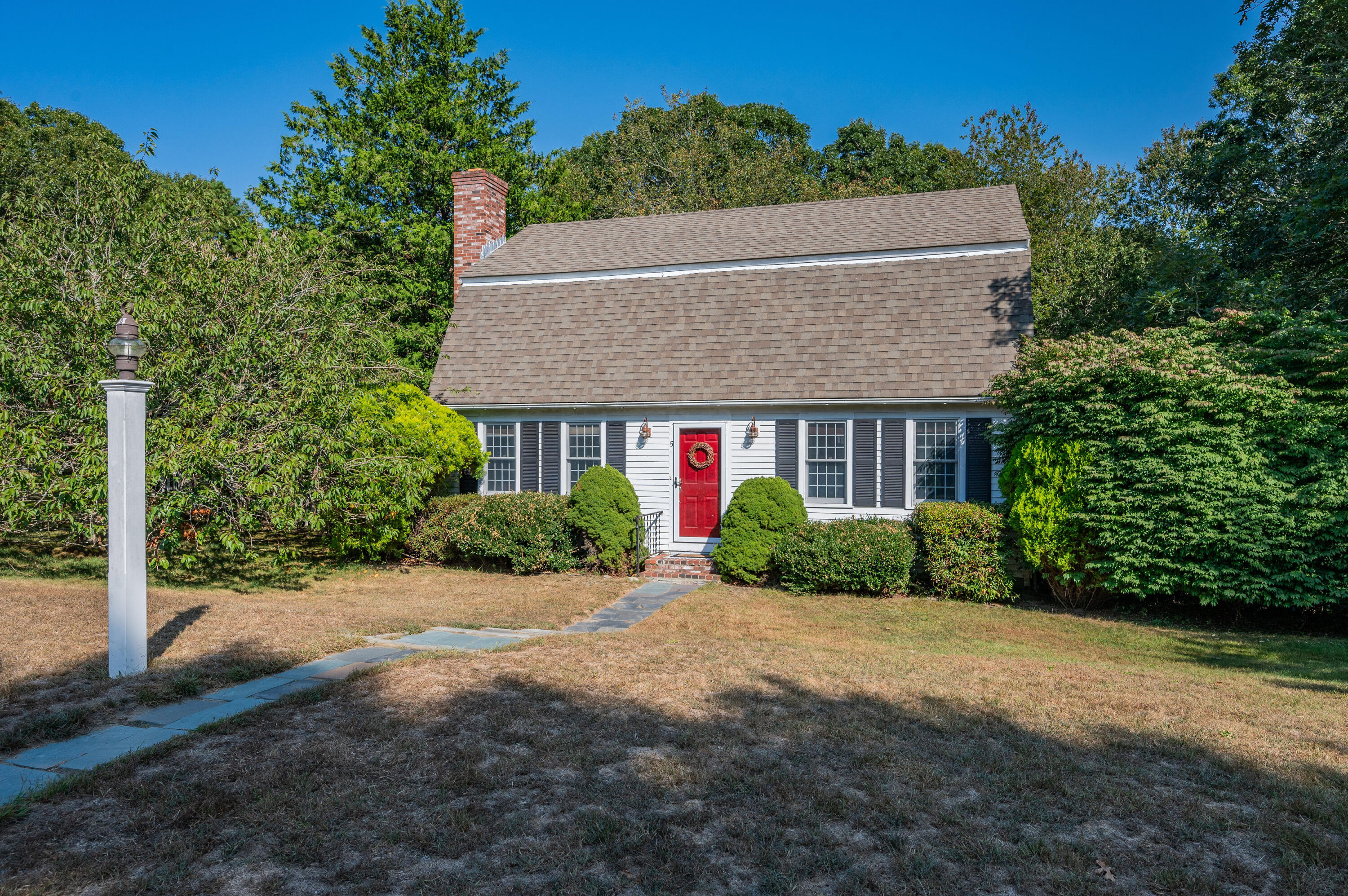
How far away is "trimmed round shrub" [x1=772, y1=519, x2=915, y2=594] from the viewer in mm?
11273

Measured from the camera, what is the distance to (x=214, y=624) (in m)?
7.92

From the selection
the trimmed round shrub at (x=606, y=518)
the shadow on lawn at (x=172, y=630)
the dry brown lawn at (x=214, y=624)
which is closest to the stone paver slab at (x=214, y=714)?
the dry brown lawn at (x=214, y=624)

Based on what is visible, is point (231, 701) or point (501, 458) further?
point (501, 458)

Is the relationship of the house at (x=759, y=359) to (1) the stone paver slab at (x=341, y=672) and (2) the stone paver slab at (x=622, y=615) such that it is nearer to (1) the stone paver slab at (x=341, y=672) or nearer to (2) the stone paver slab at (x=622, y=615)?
(2) the stone paver slab at (x=622, y=615)

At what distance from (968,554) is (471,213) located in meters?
12.7

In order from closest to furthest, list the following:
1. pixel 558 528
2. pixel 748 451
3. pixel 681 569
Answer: pixel 558 528 < pixel 681 569 < pixel 748 451

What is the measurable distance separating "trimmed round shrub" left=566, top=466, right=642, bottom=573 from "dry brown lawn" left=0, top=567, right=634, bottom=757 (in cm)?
46

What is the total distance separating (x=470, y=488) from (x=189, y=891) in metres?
12.1

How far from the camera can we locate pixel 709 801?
407 cm

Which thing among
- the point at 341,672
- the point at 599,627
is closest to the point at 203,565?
the point at 599,627

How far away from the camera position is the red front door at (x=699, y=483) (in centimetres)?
1392

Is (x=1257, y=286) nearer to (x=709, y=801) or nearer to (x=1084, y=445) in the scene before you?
(x=1084, y=445)

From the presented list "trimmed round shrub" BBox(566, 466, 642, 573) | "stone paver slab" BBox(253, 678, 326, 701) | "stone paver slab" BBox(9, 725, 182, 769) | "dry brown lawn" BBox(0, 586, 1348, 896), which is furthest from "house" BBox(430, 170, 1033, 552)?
"stone paver slab" BBox(9, 725, 182, 769)

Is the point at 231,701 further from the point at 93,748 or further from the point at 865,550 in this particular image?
the point at 865,550
